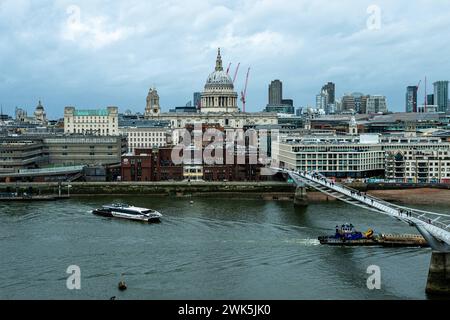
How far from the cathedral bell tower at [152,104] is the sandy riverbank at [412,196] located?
38143 millimetres

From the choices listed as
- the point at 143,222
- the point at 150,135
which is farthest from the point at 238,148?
the point at 150,135

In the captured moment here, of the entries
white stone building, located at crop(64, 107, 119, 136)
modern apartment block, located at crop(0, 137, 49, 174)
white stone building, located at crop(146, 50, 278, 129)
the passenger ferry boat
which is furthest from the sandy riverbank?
white stone building, located at crop(146, 50, 278, 129)

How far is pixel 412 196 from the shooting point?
28984mm

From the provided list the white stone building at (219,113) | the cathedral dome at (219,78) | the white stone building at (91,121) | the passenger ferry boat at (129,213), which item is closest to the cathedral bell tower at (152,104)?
the white stone building at (219,113)

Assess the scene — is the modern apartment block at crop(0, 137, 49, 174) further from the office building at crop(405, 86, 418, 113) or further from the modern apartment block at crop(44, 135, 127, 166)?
the office building at crop(405, 86, 418, 113)

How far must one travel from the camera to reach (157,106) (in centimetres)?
6725

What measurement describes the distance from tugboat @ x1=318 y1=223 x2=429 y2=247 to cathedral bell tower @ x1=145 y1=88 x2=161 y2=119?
48.6 m

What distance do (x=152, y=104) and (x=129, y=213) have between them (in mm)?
45786

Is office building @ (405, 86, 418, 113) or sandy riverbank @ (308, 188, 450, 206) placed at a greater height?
office building @ (405, 86, 418, 113)

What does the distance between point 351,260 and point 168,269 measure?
162 inches

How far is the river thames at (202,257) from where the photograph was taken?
13125 mm

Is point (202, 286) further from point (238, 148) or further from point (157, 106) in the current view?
point (157, 106)

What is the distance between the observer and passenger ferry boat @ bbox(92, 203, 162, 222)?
22125mm
